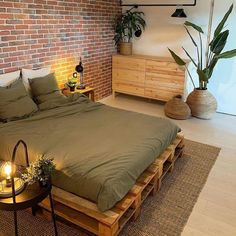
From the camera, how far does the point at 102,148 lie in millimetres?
2100

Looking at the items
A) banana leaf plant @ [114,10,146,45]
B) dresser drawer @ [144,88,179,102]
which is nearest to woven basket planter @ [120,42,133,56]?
banana leaf plant @ [114,10,146,45]

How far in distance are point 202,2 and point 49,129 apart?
3.52 metres

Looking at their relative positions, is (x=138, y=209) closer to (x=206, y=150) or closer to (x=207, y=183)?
(x=207, y=183)

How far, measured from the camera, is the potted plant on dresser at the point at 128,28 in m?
4.77

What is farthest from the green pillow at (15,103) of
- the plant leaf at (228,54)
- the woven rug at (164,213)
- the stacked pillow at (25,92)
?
the plant leaf at (228,54)

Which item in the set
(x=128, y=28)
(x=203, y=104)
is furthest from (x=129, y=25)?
(x=203, y=104)

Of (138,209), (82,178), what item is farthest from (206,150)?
(82,178)

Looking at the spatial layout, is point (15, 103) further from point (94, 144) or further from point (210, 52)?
point (210, 52)

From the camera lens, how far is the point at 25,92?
2.87 meters

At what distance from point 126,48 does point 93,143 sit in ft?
10.8

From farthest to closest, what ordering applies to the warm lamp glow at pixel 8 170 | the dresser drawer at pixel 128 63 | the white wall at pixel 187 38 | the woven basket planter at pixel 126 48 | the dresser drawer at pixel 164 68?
the woven basket planter at pixel 126 48 → the dresser drawer at pixel 128 63 → the dresser drawer at pixel 164 68 → the white wall at pixel 187 38 → the warm lamp glow at pixel 8 170

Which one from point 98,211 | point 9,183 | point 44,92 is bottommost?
point 98,211

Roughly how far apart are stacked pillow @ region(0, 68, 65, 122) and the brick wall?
0.62 ft

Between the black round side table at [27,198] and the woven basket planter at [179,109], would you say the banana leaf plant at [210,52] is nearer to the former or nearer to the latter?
the woven basket planter at [179,109]
